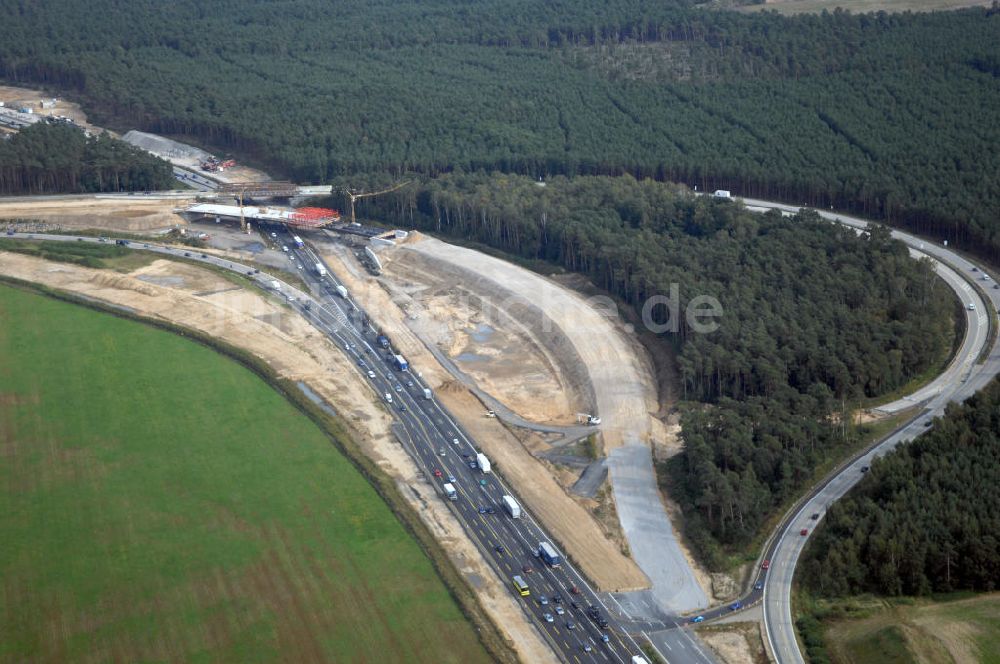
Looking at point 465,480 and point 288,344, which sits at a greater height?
point 288,344

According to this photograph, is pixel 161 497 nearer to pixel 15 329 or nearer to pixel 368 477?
pixel 368 477

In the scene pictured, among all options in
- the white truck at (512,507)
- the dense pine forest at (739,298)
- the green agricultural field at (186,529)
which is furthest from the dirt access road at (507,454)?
the green agricultural field at (186,529)

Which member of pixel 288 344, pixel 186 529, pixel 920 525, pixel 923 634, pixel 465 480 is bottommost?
pixel 465 480

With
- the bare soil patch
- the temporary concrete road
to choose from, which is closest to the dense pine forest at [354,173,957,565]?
the temporary concrete road

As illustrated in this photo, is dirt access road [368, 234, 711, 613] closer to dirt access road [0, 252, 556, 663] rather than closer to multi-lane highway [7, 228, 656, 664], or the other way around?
multi-lane highway [7, 228, 656, 664]

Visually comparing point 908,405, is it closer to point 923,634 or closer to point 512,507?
point 923,634

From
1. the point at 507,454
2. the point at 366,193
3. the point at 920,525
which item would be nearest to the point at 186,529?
the point at 507,454
